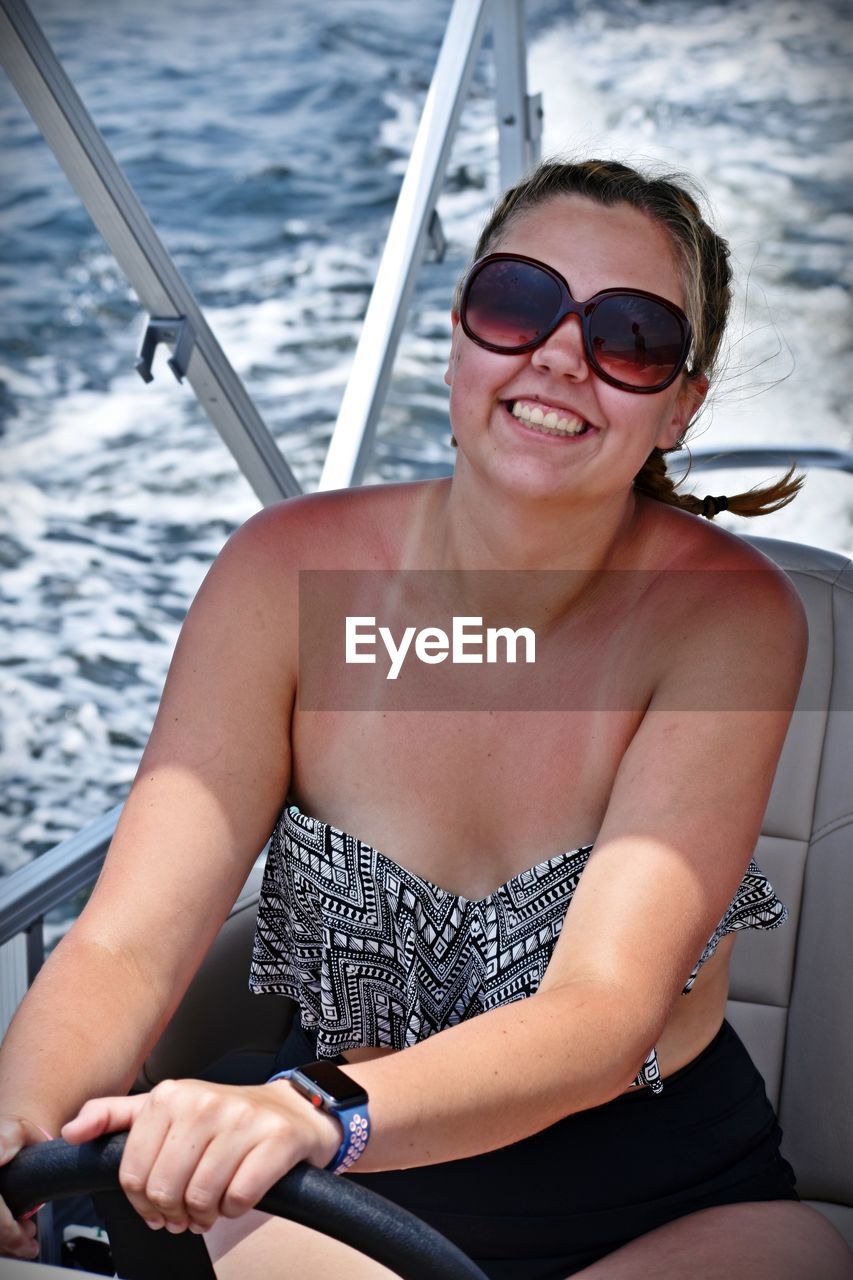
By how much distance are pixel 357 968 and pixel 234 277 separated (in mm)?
11749

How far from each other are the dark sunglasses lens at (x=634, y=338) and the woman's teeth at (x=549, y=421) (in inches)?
2.4

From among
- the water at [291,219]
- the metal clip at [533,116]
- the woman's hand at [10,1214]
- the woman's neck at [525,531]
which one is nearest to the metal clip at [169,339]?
the woman's neck at [525,531]

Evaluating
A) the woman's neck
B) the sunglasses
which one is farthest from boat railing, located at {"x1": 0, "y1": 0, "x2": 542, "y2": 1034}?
the sunglasses

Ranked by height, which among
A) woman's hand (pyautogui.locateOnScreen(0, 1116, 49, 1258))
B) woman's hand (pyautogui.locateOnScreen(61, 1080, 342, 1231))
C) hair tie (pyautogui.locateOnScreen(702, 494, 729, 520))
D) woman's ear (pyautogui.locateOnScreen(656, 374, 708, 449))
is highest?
woman's ear (pyautogui.locateOnScreen(656, 374, 708, 449))

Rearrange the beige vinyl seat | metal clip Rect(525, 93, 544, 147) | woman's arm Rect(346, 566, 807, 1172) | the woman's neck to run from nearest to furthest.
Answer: woman's arm Rect(346, 566, 807, 1172) < the woman's neck < the beige vinyl seat < metal clip Rect(525, 93, 544, 147)

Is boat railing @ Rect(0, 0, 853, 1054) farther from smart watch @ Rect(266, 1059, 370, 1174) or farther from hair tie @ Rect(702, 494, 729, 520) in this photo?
smart watch @ Rect(266, 1059, 370, 1174)

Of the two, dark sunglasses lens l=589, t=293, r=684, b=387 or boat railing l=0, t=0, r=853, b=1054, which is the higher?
boat railing l=0, t=0, r=853, b=1054

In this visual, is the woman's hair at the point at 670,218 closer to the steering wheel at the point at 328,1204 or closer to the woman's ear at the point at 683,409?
the woman's ear at the point at 683,409

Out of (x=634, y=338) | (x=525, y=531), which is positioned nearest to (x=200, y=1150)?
(x=525, y=531)

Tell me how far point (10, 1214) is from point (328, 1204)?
245 mm

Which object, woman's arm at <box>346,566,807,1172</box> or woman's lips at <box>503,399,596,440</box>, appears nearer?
woman's arm at <box>346,566,807,1172</box>

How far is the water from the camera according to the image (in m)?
11.2

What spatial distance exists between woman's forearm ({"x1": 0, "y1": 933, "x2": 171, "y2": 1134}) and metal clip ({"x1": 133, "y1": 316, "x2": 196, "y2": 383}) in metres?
1.26

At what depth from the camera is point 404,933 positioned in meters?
1.43
